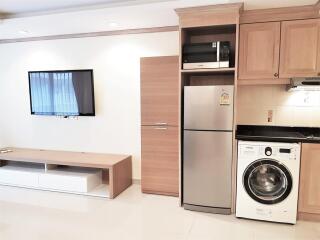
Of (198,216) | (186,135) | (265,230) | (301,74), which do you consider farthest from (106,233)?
(301,74)

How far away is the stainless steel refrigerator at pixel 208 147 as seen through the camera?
282 cm

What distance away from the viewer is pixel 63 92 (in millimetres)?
4047

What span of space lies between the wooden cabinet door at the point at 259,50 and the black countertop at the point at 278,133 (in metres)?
0.68

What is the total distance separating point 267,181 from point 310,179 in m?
0.42

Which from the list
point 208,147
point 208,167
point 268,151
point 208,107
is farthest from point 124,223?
point 268,151

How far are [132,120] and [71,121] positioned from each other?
1.10m

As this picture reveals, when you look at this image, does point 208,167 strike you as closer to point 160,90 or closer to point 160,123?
point 160,123

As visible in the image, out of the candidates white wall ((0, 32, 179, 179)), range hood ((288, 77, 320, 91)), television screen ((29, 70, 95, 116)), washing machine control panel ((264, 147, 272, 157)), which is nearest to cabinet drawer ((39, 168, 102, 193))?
white wall ((0, 32, 179, 179))

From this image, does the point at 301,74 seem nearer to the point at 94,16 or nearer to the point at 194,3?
the point at 194,3

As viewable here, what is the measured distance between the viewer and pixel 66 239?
243 cm

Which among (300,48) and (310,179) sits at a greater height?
(300,48)

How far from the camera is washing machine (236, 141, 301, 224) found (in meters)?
2.64

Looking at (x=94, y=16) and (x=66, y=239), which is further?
(x=94, y=16)

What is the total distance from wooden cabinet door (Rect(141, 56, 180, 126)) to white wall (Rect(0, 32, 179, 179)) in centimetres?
40
